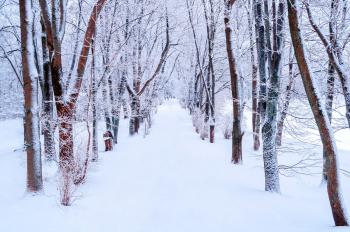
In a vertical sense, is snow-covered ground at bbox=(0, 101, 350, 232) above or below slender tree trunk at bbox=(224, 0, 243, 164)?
below

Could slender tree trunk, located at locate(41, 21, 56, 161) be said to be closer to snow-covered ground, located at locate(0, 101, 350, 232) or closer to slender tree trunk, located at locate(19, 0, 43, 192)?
snow-covered ground, located at locate(0, 101, 350, 232)

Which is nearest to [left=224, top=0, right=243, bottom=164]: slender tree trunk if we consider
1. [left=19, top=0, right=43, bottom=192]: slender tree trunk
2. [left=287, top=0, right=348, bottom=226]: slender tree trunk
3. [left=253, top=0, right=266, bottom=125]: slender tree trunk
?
[left=253, top=0, right=266, bottom=125]: slender tree trunk

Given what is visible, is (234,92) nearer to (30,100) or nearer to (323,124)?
(323,124)

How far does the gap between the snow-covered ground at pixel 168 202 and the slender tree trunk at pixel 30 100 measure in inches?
17.1

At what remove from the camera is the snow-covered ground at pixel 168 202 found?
5.59 meters

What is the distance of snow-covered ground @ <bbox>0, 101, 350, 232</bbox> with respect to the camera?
5.59m

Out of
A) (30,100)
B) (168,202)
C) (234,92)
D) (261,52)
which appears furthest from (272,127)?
(30,100)

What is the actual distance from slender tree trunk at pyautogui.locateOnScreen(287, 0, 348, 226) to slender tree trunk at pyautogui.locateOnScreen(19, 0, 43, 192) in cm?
511

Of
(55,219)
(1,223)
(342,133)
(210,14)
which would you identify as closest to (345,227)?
(55,219)

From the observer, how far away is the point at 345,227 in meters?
4.72

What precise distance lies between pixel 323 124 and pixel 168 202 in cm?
365

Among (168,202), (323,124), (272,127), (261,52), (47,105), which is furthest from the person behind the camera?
(47,105)

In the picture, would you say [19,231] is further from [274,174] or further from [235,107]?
[235,107]

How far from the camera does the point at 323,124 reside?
16.6 ft
